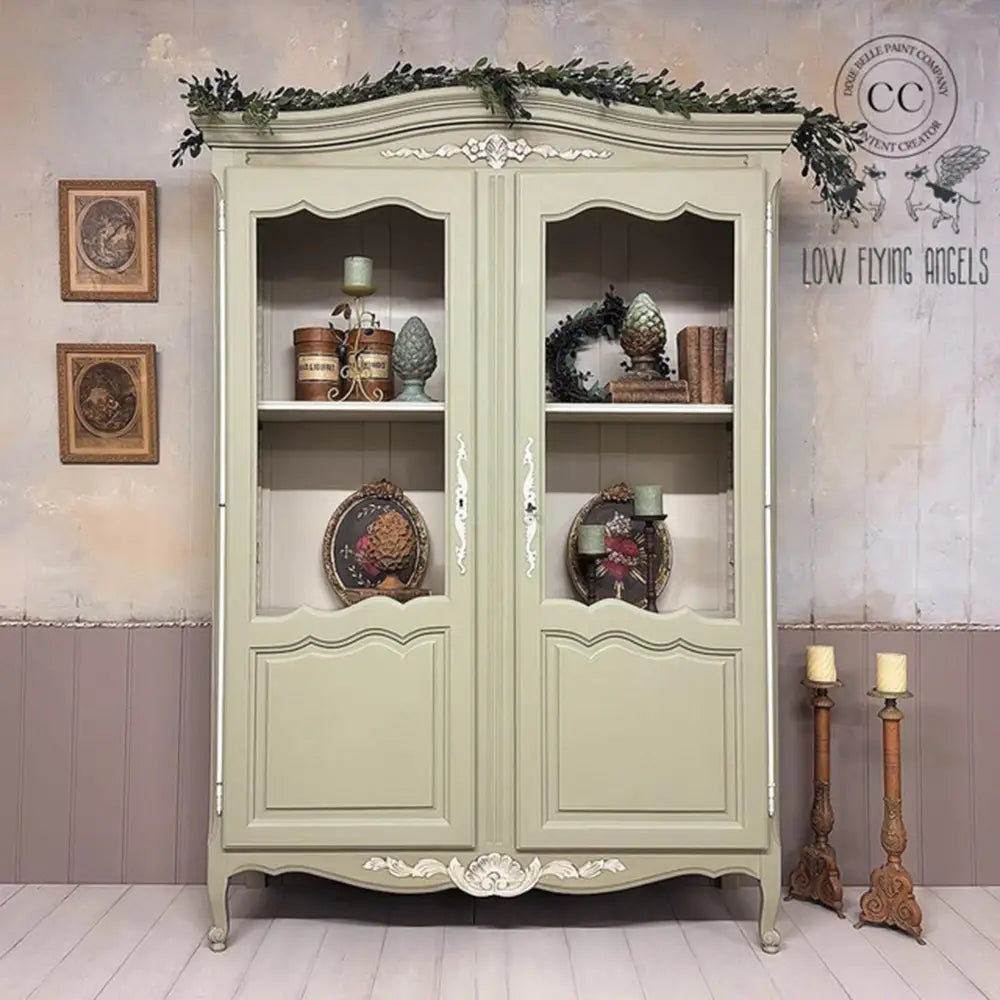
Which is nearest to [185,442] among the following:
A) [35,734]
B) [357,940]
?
[35,734]

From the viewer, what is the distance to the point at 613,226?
8.66 feet

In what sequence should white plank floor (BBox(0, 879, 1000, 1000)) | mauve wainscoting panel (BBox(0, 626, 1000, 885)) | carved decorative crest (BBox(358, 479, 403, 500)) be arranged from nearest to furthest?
white plank floor (BBox(0, 879, 1000, 1000)) < carved decorative crest (BBox(358, 479, 403, 500)) < mauve wainscoting panel (BBox(0, 626, 1000, 885))

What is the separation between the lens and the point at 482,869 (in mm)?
2482

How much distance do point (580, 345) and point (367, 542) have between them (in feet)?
2.46

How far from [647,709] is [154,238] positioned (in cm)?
181

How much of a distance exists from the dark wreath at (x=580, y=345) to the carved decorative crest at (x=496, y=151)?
1.36ft

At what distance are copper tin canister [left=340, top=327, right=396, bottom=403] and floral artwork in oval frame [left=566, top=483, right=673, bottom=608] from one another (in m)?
0.62

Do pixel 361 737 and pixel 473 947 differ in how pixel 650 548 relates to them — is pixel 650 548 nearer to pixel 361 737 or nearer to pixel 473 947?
pixel 361 737

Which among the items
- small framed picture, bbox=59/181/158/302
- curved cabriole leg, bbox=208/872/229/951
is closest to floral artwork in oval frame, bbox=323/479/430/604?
curved cabriole leg, bbox=208/872/229/951

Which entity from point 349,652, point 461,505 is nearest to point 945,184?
point 461,505

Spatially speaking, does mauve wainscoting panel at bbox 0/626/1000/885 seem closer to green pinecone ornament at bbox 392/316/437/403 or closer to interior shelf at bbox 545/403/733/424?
Answer: interior shelf at bbox 545/403/733/424

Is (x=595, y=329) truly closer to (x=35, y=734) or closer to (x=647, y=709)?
(x=647, y=709)

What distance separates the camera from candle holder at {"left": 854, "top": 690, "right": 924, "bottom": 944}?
103 inches

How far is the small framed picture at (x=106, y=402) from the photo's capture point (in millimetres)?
2965
